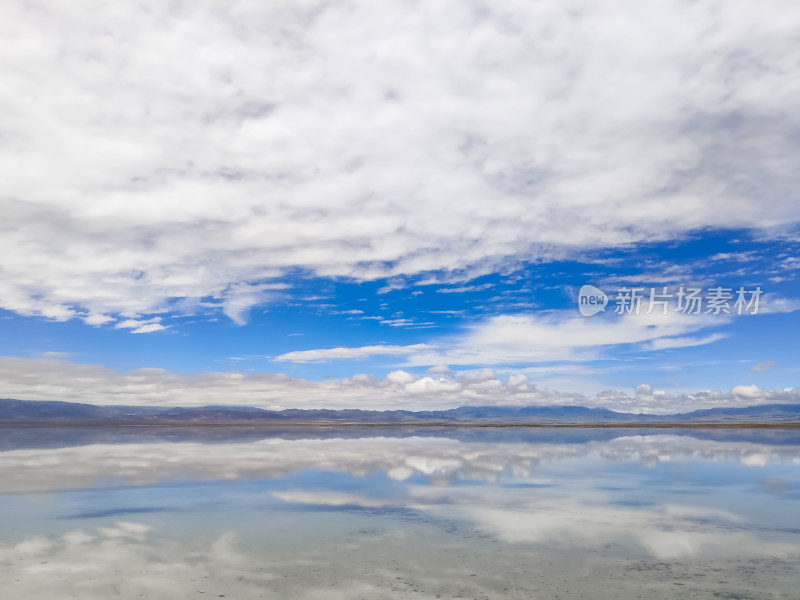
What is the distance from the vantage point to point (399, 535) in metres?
14.7

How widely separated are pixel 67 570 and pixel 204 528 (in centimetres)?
426

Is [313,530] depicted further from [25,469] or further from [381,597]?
[25,469]

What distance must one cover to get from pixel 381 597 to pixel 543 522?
7.80 m

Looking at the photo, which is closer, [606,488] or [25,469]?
[606,488]

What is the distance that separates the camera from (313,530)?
50.6 feet

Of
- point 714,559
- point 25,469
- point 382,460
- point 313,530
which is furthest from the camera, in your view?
point 382,460

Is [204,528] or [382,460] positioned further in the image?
[382,460]

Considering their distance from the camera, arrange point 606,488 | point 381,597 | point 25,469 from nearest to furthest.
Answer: point 381,597 → point 606,488 → point 25,469

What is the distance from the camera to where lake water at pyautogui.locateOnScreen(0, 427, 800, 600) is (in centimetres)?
1080

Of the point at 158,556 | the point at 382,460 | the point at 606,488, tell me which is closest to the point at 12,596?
the point at 158,556

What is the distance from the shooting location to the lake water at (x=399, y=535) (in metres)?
10.8

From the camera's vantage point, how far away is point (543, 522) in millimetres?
16266

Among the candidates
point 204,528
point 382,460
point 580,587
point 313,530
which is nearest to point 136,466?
point 382,460

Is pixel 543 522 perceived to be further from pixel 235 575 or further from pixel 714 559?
pixel 235 575
